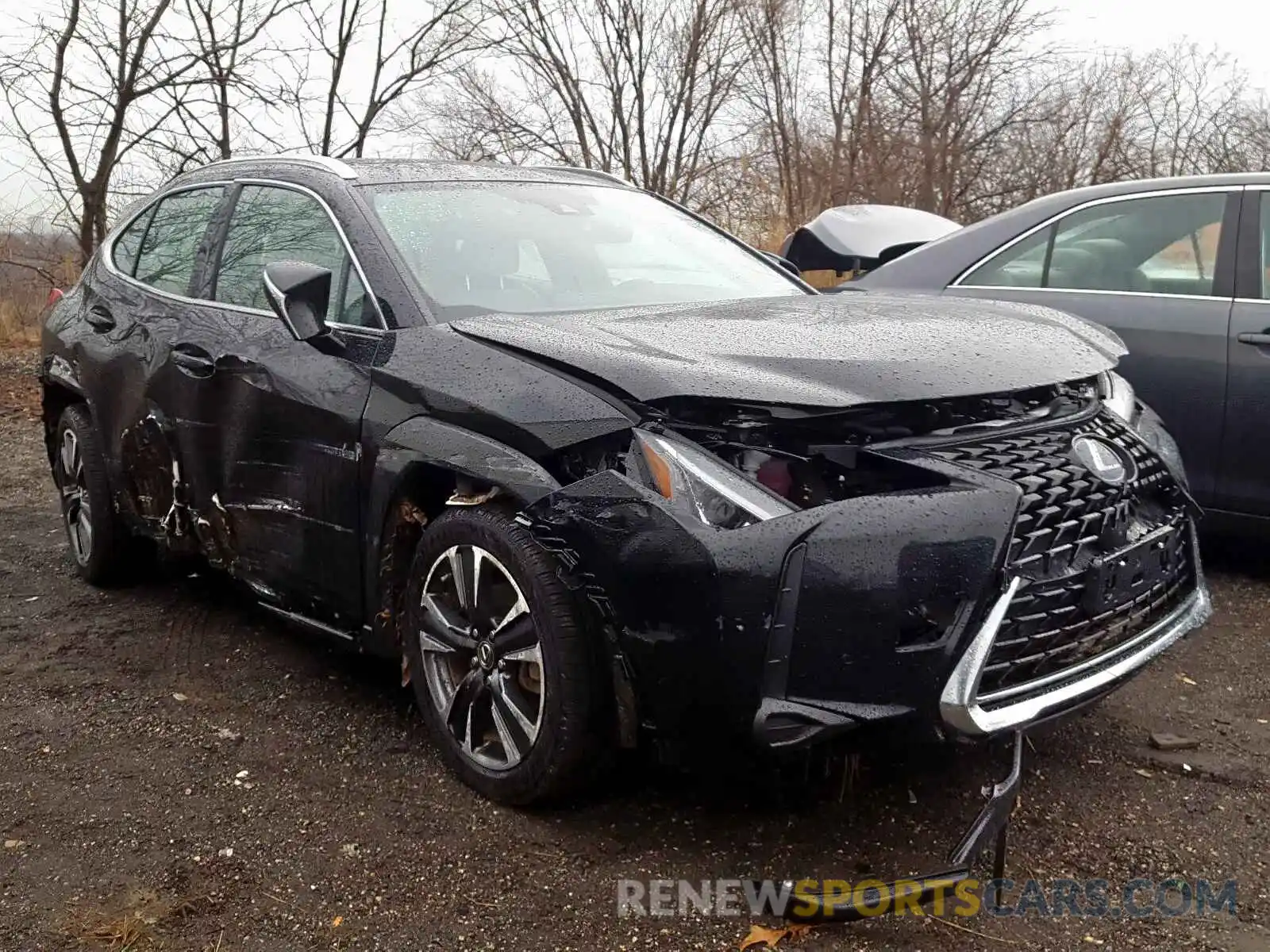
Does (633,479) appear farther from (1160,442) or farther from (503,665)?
(1160,442)

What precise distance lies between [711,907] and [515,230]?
209 centimetres

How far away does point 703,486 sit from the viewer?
7.50 feet

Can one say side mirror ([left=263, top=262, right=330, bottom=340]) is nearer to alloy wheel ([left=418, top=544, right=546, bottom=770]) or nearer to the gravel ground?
alloy wheel ([left=418, top=544, right=546, bottom=770])

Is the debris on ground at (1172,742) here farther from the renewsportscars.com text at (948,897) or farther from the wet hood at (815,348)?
the wet hood at (815,348)

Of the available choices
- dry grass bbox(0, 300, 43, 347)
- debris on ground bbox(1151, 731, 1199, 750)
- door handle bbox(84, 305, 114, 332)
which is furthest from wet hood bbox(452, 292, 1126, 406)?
dry grass bbox(0, 300, 43, 347)

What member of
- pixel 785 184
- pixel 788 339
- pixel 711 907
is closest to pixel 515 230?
pixel 788 339

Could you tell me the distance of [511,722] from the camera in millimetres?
2688

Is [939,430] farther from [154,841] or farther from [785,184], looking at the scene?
[785,184]

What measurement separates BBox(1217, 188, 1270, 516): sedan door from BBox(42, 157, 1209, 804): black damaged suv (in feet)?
4.07

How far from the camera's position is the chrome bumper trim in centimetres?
213

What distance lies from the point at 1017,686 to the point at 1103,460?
610 mm

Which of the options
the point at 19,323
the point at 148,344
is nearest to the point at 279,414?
the point at 148,344

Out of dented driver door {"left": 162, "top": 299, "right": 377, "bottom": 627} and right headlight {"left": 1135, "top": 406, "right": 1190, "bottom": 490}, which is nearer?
right headlight {"left": 1135, "top": 406, "right": 1190, "bottom": 490}

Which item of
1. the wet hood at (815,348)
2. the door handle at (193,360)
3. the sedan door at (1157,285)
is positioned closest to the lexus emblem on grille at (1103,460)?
the wet hood at (815,348)
